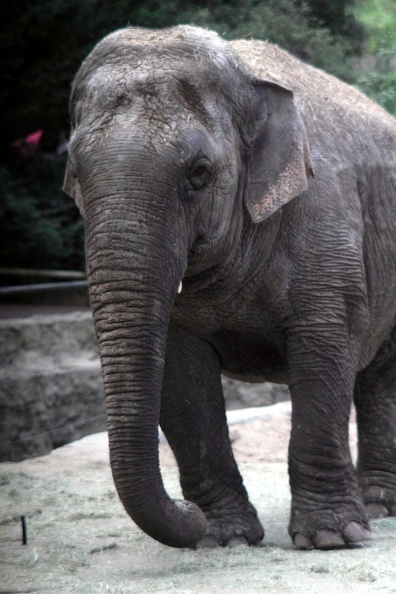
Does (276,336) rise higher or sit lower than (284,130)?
lower

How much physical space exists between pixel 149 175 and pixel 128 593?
1.69m

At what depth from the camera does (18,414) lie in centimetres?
1107

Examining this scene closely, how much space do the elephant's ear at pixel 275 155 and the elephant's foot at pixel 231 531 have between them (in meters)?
1.61

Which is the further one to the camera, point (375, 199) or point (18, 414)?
point (18, 414)

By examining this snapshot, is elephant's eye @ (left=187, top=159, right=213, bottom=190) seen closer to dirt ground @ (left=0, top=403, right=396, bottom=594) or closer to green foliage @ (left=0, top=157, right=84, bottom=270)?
dirt ground @ (left=0, top=403, right=396, bottom=594)

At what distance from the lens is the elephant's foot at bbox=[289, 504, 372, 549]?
628 centimetres

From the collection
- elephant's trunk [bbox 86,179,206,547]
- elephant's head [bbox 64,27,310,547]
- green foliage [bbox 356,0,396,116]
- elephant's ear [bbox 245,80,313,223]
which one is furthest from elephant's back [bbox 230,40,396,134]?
green foliage [bbox 356,0,396,116]

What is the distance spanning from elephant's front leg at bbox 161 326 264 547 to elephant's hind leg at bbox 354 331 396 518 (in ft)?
4.21

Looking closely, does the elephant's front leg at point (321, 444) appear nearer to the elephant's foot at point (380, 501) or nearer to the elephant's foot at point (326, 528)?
the elephant's foot at point (326, 528)

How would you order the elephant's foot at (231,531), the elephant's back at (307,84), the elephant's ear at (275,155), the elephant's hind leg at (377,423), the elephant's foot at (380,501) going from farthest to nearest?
the elephant's hind leg at (377,423) < the elephant's foot at (380,501) < the elephant's back at (307,84) < the elephant's foot at (231,531) < the elephant's ear at (275,155)

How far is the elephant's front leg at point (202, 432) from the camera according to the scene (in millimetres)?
6629

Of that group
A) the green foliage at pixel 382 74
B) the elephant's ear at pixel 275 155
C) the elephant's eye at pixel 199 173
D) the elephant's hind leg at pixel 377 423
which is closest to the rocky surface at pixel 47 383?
the green foliage at pixel 382 74

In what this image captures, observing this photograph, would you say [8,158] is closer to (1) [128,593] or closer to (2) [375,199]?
(2) [375,199]

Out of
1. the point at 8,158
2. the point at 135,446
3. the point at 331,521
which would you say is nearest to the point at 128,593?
the point at 135,446
